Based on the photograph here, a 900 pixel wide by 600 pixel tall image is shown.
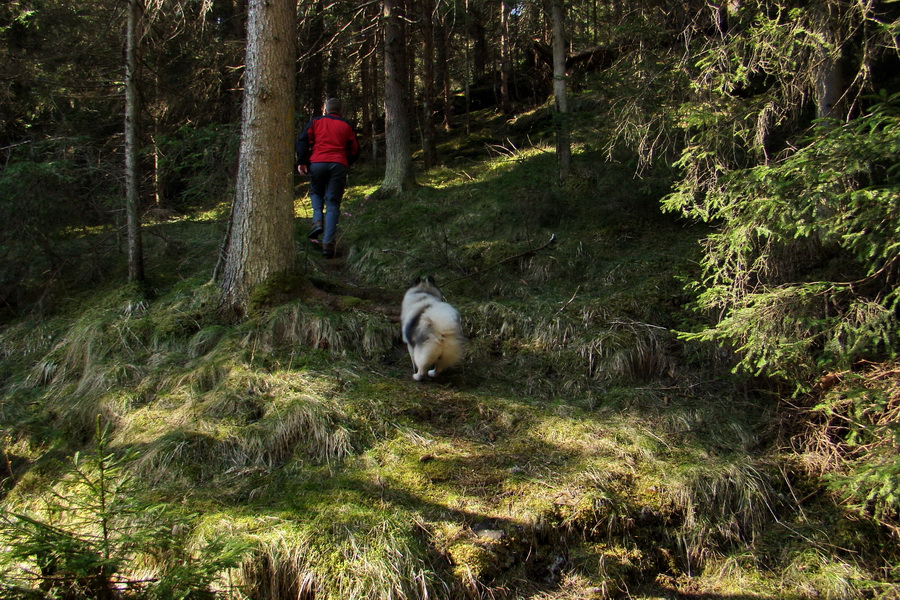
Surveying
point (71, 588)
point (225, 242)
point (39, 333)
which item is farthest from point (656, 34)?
point (39, 333)

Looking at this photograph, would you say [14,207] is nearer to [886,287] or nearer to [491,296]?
[491,296]

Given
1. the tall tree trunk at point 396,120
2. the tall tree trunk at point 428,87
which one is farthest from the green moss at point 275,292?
the tall tree trunk at point 428,87

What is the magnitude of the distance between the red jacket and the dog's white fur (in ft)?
11.7

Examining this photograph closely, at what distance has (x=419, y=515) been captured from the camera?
4059mm

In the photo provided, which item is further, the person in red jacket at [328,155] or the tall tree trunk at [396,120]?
the tall tree trunk at [396,120]

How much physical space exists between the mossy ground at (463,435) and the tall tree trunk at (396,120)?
14.1 feet

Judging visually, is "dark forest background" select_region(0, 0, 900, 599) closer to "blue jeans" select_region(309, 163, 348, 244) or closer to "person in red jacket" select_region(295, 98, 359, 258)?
"blue jeans" select_region(309, 163, 348, 244)

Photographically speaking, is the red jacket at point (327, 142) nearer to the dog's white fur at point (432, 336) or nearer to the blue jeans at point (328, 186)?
the blue jeans at point (328, 186)

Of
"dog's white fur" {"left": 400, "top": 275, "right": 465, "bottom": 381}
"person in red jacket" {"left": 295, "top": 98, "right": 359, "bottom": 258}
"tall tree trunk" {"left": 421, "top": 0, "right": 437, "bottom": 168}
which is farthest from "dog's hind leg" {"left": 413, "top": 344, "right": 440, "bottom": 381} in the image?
"tall tree trunk" {"left": 421, "top": 0, "right": 437, "bottom": 168}

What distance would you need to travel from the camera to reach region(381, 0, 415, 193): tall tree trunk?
12234mm

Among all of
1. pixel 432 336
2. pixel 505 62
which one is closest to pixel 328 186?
pixel 432 336

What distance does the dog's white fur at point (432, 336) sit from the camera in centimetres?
559

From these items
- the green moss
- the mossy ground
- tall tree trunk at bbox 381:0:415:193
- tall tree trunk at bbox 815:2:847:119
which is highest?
tall tree trunk at bbox 381:0:415:193

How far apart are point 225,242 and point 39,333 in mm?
3139
